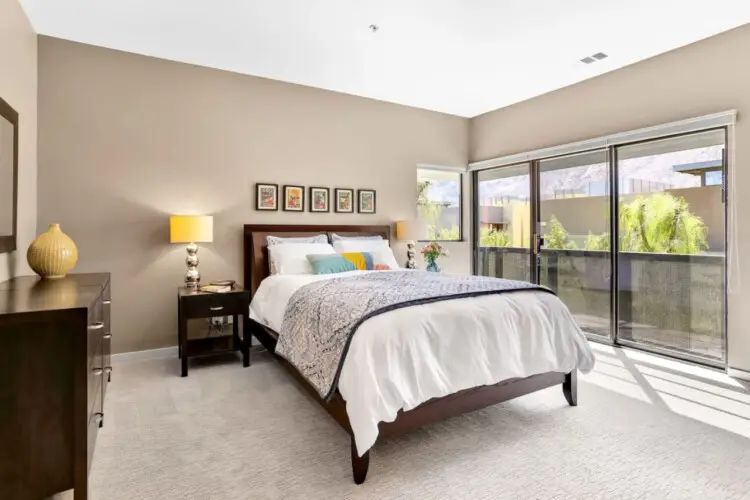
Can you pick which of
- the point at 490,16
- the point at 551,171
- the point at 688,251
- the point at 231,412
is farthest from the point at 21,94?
the point at 688,251

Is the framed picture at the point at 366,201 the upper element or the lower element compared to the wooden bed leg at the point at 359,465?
upper

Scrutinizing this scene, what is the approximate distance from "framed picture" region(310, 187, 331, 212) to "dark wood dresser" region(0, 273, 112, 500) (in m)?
3.10

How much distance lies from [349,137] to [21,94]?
2.93 m

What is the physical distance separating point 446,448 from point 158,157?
347 centimetres

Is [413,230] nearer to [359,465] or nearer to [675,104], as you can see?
[675,104]

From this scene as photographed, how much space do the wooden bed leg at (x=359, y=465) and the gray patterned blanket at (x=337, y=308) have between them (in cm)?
32

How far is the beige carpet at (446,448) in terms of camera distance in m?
1.92

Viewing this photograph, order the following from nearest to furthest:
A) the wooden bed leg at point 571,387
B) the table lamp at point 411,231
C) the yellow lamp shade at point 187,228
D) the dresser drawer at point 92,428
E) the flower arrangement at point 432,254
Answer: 1. the dresser drawer at point 92,428
2. the wooden bed leg at point 571,387
3. the yellow lamp shade at point 187,228
4. the flower arrangement at point 432,254
5. the table lamp at point 411,231

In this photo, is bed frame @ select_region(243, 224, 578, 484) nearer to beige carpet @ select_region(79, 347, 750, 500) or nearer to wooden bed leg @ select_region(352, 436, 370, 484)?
wooden bed leg @ select_region(352, 436, 370, 484)

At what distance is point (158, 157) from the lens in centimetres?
387

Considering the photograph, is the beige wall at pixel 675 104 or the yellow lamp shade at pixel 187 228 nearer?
the beige wall at pixel 675 104

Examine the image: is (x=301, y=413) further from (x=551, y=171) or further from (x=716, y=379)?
(x=551, y=171)

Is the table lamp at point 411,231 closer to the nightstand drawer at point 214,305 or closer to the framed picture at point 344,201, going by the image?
the framed picture at point 344,201

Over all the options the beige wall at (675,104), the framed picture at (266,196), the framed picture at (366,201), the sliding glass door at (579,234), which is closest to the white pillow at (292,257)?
the framed picture at (266,196)
